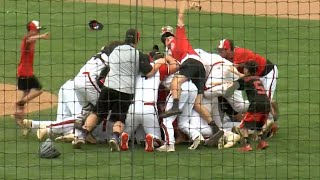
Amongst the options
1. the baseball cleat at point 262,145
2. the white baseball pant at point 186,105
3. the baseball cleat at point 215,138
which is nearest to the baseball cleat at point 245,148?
the baseball cleat at point 262,145

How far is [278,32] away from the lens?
21.1 m

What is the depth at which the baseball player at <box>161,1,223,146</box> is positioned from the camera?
14.8m

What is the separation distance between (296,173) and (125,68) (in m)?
2.35

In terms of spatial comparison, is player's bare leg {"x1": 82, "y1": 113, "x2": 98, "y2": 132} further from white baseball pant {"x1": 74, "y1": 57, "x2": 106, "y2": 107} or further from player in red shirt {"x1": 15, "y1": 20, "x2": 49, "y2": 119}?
player in red shirt {"x1": 15, "y1": 20, "x2": 49, "y2": 119}

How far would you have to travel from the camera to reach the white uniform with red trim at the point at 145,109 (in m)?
14.7

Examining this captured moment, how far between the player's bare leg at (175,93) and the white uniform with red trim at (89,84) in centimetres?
90

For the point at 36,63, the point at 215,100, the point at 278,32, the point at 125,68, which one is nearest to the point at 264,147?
the point at 215,100

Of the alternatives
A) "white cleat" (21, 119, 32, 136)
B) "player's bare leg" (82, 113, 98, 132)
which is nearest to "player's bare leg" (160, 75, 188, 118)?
"player's bare leg" (82, 113, 98, 132)

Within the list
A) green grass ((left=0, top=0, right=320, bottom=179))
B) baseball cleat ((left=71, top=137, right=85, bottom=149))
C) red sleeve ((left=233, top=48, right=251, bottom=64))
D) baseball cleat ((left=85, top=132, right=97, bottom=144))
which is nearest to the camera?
green grass ((left=0, top=0, right=320, bottom=179))

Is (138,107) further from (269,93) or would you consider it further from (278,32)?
(278,32)

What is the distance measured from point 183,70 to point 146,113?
2.57 ft

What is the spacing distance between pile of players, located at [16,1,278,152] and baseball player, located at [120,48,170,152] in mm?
11

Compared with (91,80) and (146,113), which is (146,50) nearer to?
(91,80)

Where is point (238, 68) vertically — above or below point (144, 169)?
above
